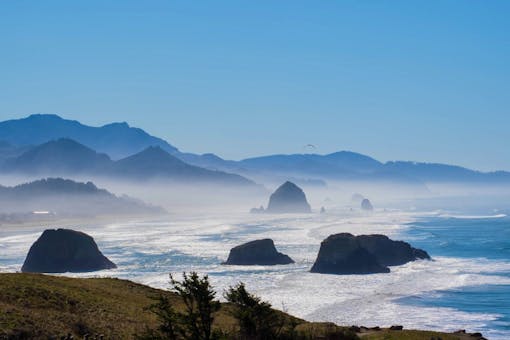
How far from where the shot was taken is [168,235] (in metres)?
185

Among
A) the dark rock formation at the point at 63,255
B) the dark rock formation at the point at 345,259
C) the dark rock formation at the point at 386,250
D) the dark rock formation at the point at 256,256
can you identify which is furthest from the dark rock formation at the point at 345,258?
the dark rock formation at the point at 63,255

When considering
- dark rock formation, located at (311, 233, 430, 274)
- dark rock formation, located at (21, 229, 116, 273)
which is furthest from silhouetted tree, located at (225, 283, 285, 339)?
dark rock formation, located at (21, 229, 116, 273)

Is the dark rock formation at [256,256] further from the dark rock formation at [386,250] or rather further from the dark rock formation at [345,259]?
the dark rock formation at [386,250]

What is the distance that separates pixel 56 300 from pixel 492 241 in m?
137

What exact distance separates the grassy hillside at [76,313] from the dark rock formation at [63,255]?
62226 millimetres

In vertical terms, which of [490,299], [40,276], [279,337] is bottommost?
[490,299]

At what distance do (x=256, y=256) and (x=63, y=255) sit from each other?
3512 centimetres

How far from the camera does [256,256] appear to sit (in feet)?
386

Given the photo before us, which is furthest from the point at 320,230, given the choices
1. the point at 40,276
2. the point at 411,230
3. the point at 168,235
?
the point at 40,276

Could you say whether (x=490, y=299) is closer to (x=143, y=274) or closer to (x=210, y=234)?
(x=143, y=274)

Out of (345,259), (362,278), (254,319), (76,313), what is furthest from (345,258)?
(254,319)

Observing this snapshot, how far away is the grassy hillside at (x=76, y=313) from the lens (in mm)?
32500

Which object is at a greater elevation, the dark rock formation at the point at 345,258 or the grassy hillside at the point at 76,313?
the grassy hillside at the point at 76,313

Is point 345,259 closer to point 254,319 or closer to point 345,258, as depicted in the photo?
point 345,258
